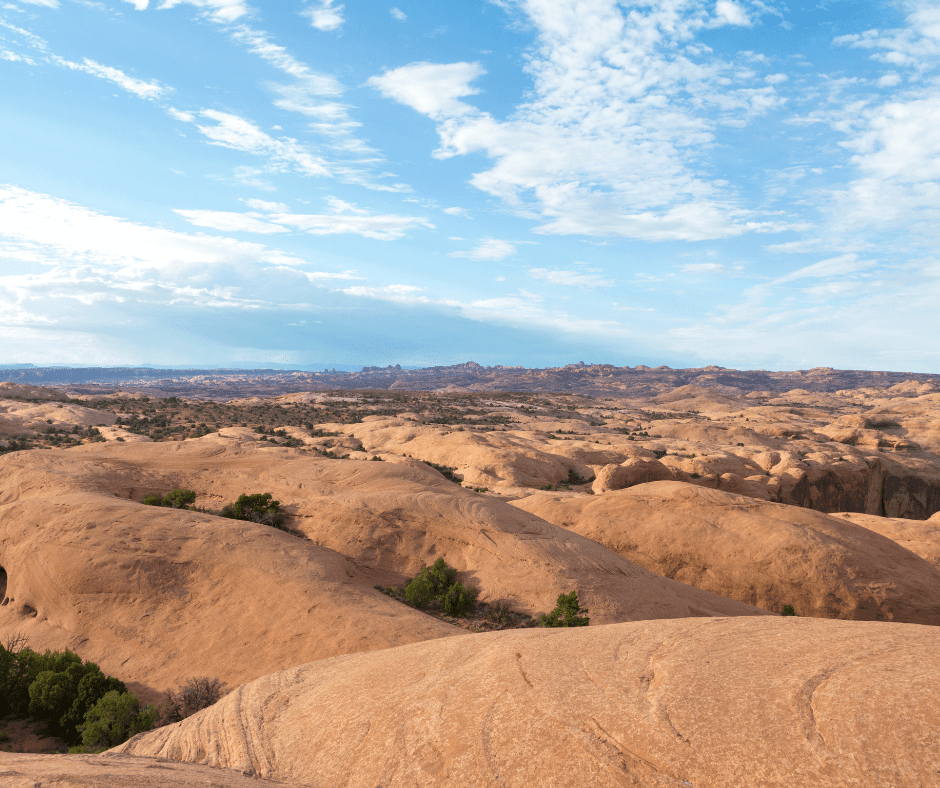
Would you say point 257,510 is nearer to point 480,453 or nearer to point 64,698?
point 64,698

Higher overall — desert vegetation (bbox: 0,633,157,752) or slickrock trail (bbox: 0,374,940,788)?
slickrock trail (bbox: 0,374,940,788)

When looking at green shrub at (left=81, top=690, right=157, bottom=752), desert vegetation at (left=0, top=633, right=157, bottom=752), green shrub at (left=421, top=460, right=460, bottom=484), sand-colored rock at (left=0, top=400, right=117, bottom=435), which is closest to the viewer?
green shrub at (left=81, top=690, right=157, bottom=752)

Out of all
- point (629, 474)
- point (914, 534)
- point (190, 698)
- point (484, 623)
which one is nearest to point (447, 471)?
point (629, 474)

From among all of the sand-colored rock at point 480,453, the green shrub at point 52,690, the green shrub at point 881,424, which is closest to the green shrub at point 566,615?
the green shrub at point 52,690

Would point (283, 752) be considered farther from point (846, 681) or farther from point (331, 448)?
point (331, 448)

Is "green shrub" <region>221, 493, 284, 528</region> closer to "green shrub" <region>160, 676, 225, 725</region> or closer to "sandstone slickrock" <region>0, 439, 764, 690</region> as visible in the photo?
"sandstone slickrock" <region>0, 439, 764, 690</region>

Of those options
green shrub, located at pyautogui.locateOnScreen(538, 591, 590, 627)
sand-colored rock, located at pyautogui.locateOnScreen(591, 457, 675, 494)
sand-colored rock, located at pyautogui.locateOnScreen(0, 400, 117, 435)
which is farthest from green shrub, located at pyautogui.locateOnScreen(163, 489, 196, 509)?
sand-colored rock, located at pyautogui.locateOnScreen(0, 400, 117, 435)

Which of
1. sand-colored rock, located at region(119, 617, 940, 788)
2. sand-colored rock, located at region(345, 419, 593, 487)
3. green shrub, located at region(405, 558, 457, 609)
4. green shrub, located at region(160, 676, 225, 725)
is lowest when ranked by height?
green shrub, located at region(160, 676, 225, 725)
